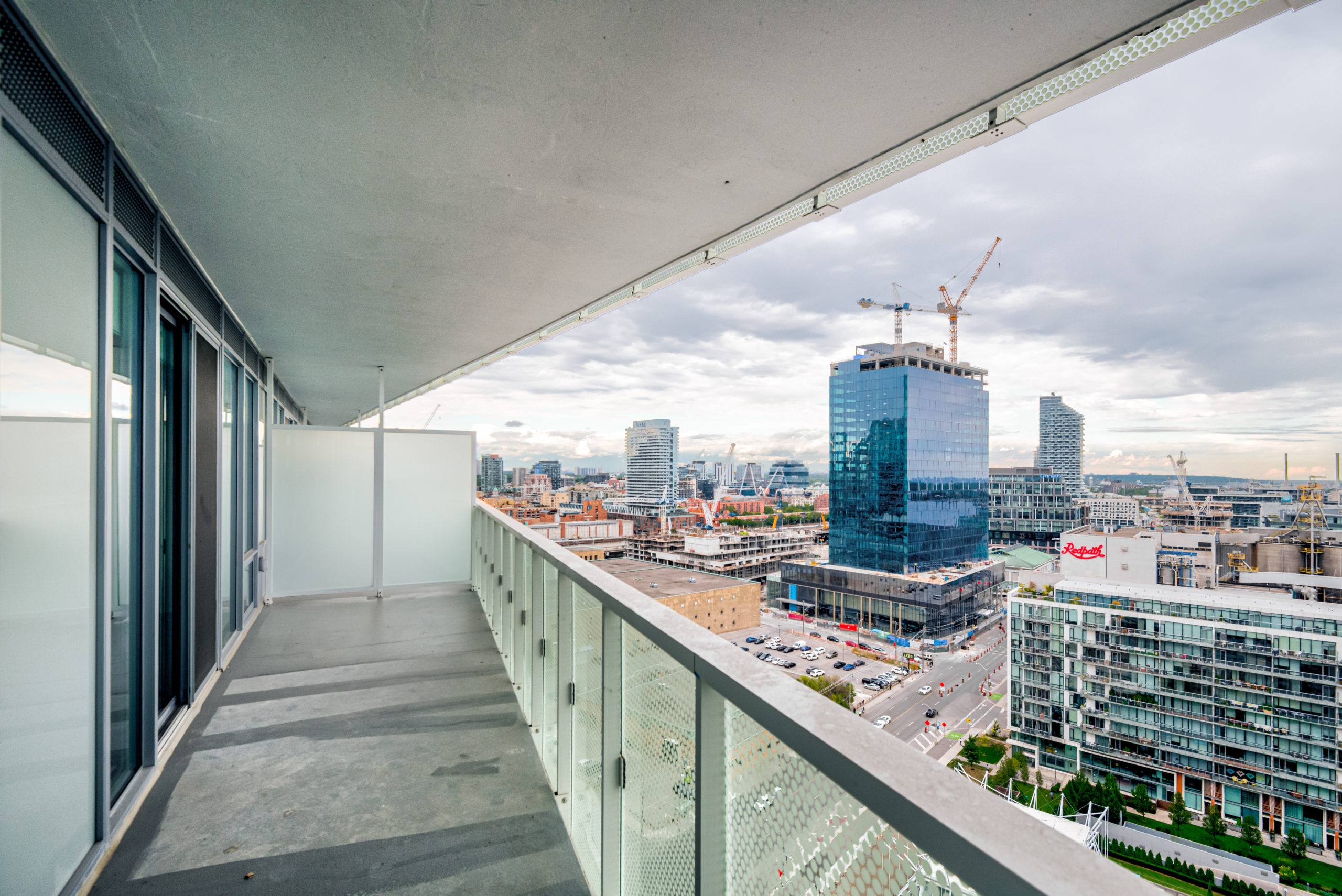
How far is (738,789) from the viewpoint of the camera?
3.27ft

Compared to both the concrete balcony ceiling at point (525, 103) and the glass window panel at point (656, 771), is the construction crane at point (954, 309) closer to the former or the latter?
the concrete balcony ceiling at point (525, 103)

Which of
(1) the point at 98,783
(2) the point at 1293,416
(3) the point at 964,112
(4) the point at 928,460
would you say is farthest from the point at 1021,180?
(4) the point at 928,460

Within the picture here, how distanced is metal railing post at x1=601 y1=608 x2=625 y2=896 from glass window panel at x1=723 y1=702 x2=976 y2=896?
71 centimetres

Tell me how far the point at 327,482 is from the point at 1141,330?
3426 cm

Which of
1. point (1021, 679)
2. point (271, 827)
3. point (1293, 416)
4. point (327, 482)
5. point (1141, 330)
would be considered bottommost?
point (1021, 679)

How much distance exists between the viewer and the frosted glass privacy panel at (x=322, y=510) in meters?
6.59

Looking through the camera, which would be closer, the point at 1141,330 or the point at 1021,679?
the point at 1021,679

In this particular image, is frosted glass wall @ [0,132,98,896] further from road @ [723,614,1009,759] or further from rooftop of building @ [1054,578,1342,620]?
rooftop of building @ [1054,578,1342,620]

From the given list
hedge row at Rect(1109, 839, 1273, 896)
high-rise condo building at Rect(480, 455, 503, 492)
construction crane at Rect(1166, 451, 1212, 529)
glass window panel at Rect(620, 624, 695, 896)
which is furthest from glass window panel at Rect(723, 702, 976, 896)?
construction crane at Rect(1166, 451, 1212, 529)

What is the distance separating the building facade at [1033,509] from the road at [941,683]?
7269 millimetres

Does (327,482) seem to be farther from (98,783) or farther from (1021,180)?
(1021,180)

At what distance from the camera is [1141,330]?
27.1 metres

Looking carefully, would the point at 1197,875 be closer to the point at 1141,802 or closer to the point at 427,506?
the point at 1141,802

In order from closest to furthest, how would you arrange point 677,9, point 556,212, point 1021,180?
point 677,9 < point 556,212 < point 1021,180
